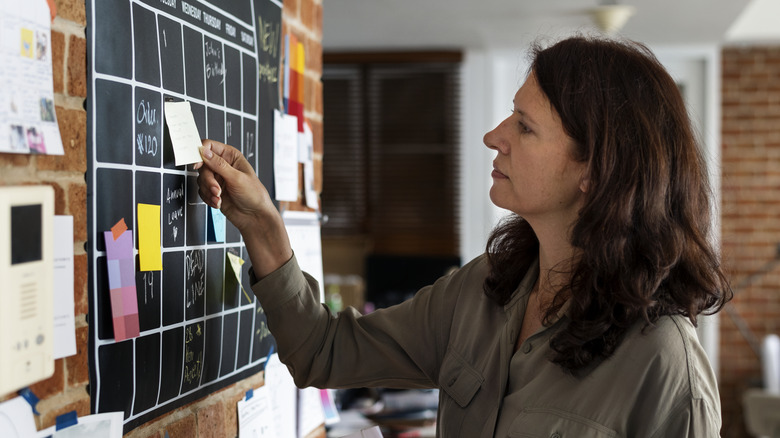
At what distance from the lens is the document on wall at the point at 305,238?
1.74 meters

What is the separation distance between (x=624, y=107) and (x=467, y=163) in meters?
4.11

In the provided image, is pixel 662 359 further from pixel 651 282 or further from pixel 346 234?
pixel 346 234

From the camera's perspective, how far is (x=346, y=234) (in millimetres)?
5473

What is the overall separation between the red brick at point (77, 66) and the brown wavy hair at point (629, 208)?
0.72 m

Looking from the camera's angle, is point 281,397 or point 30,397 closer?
point 30,397

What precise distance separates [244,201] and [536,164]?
48 centimetres

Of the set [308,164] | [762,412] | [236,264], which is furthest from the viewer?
[762,412]

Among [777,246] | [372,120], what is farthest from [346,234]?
[777,246]

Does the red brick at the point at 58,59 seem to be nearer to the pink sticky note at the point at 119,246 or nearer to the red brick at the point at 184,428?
the pink sticky note at the point at 119,246

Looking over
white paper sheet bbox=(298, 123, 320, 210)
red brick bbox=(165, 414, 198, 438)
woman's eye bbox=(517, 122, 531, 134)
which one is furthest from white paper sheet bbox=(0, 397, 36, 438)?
white paper sheet bbox=(298, 123, 320, 210)

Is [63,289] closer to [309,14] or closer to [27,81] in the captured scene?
[27,81]

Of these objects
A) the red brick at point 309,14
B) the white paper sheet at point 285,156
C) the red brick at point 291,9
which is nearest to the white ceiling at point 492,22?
the red brick at point 309,14

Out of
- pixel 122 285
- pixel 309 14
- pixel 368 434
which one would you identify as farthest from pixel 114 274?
pixel 309 14

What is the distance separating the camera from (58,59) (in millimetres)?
919
